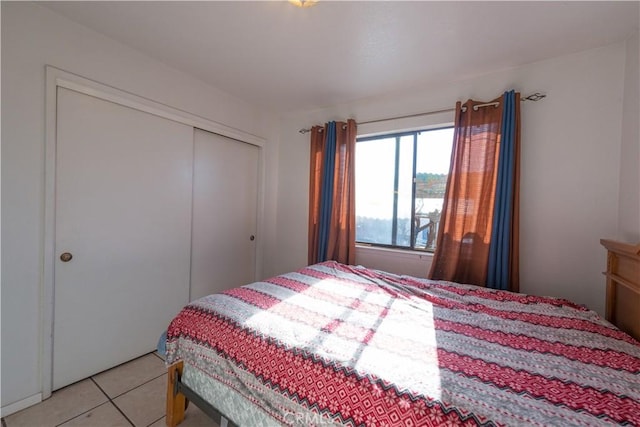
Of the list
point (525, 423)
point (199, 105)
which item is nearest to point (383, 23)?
point (199, 105)

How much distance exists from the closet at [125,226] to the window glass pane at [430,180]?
6.71 feet

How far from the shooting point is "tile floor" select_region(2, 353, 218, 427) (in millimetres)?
1501

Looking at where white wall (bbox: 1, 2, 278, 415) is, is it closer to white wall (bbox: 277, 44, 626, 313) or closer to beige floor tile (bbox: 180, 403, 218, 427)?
beige floor tile (bbox: 180, 403, 218, 427)

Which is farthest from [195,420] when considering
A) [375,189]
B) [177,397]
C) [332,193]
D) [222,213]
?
[375,189]

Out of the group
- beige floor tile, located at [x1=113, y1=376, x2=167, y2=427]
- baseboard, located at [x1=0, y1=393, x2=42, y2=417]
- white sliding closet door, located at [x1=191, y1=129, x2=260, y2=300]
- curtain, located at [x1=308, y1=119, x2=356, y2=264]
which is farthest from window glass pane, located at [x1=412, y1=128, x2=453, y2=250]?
baseboard, located at [x1=0, y1=393, x2=42, y2=417]

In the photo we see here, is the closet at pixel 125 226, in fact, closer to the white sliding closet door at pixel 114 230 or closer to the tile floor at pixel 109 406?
the white sliding closet door at pixel 114 230

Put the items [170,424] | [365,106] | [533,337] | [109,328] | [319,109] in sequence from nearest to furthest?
[533,337] < [170,424] < [109,328] < [365,106] < [319,109]

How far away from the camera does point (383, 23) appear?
1.63 meters

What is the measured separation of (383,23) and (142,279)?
2.63 m

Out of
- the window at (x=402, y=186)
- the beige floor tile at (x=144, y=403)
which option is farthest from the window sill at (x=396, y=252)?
the beige floor tile at (x=144, y=403)

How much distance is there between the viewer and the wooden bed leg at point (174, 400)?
140cm

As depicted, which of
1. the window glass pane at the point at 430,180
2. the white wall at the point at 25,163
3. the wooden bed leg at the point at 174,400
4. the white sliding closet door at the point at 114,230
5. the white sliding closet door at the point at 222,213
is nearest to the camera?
the wooden bed leg at the point at 174,400

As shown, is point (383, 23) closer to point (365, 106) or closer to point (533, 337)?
point (365, 106)

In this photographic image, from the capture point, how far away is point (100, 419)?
1521 millimetres
